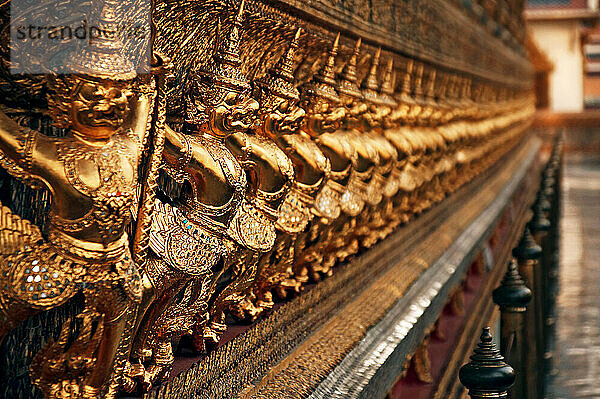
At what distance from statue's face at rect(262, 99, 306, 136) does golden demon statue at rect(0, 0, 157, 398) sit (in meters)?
0.62

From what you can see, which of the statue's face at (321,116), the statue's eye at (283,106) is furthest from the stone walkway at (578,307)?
the statue's eye at (283,106)

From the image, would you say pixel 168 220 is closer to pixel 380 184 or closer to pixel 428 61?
pixel 380 184

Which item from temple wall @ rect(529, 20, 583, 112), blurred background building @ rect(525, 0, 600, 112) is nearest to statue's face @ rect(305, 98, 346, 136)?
blurred background building @ rect(525, 0, 600, 112)

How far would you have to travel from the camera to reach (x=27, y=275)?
3.10ft

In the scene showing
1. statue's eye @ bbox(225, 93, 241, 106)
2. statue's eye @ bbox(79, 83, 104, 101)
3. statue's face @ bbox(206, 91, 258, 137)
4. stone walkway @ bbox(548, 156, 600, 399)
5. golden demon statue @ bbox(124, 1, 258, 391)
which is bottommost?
stone walkway @ bbox(548, 156, 600, 399)

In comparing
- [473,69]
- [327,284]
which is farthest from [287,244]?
[473,69]

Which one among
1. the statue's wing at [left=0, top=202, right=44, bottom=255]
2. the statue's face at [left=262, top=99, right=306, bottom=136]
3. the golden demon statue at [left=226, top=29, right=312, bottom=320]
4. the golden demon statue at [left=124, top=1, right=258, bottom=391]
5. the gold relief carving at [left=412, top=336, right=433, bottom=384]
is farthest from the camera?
the gold relief carving at [left=412, top=336, right=433, bottom=384]

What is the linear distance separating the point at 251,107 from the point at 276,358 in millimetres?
475

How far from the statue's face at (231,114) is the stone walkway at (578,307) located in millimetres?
2920

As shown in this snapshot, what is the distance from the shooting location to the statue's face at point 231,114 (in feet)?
4.52

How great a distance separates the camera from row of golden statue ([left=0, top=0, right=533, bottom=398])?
0.97 meters

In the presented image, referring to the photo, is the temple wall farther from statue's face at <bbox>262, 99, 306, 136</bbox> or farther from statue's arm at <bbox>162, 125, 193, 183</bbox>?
statue's arm at <bbox>162, 125, 193, 183</bbox>

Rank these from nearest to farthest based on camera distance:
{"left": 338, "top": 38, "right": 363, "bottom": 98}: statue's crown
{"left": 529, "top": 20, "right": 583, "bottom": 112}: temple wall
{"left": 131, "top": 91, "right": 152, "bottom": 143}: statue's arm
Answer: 1. {"left": 131, "top": 91, "right": 152, "bottom": 143}: statue's arm
2. {"left": 338, "top": 38, "right": 363, "bottom": 98}: statue's crown
3. {"left": 529, "top": 20, "right": 583, "bottom": 112}: temple wall

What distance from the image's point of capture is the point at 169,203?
133 cm
